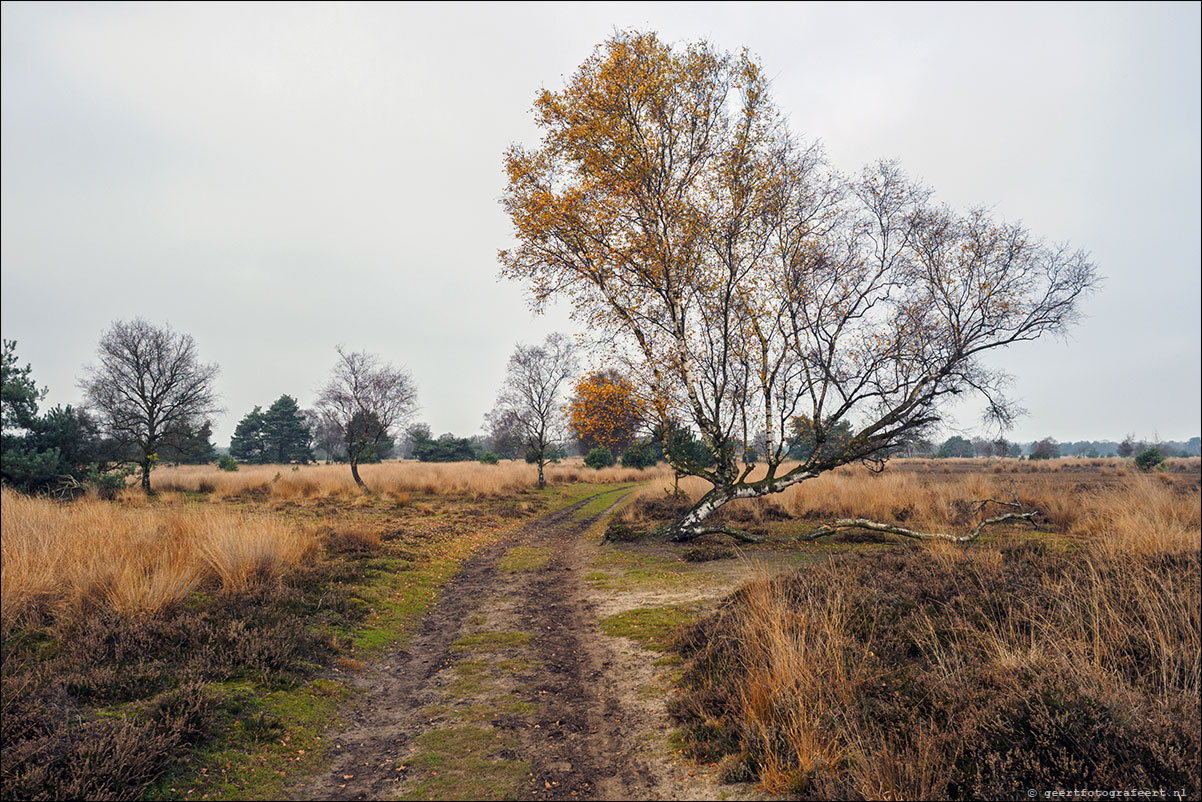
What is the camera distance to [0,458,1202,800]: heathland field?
138 inches

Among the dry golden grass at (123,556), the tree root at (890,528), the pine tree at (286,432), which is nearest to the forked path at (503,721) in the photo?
the dry golden grass at (123,556)

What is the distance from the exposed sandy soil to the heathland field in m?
0.03

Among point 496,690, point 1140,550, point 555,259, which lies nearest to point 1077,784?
point 496,690

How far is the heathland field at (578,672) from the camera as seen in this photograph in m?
3.52

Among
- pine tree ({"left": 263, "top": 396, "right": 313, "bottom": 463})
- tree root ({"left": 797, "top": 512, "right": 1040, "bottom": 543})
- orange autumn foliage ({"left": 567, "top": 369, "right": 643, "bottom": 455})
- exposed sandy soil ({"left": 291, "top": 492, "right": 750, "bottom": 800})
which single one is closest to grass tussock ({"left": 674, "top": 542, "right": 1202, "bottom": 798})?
exposed sandy soil ({"left": 291, "top": 492, "right": 750, "bottom": 800})

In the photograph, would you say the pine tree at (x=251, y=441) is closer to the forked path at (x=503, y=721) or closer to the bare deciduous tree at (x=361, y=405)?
the bare deciduous tree at (x=361, y=405)

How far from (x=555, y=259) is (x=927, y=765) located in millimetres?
12434

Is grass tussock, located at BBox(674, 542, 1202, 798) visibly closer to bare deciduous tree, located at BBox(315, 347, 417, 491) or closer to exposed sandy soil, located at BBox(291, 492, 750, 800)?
exposed sandy soil, located at BBox(291, 492, 750, 800)

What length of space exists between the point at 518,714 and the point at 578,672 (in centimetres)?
118

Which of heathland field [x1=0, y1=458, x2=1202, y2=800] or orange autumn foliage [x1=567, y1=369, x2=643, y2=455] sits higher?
orange autumn foliage [x1=567, y1=369, x2=643, y2=455]

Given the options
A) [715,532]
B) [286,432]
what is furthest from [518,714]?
[286,432]

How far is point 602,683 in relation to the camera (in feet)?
18.6

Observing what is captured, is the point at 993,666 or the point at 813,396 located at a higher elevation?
the point at 813,396

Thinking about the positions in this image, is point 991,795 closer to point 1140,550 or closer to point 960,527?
point 1140,550
